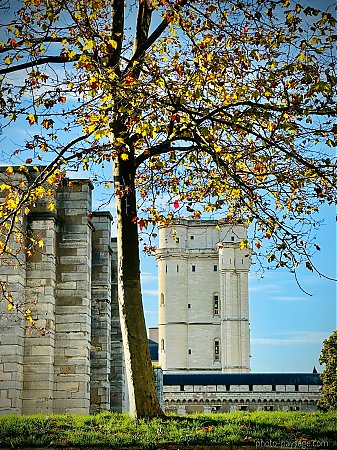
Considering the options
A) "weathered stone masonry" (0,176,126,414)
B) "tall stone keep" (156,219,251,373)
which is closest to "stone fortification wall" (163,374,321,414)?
"tall stone keep" (156,219,251,373)

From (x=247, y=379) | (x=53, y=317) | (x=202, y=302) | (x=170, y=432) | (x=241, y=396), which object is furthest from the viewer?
(x=202, y=302)

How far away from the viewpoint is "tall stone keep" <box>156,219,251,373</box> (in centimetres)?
8738

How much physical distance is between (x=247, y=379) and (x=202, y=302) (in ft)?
86.1

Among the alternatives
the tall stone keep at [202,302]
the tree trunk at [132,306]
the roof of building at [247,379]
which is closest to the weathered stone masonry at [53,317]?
the tree trunk at [132,306]

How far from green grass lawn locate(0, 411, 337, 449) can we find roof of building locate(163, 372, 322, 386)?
51086 mm

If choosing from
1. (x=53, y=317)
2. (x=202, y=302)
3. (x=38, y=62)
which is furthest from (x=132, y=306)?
(x=202, y=302)

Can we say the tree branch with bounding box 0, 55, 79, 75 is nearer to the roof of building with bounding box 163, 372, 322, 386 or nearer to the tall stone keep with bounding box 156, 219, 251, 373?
the roof of building with bounding box 163, 372, 322, 386

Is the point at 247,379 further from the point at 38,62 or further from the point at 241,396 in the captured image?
the point at 38,62

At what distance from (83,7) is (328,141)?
375 cm

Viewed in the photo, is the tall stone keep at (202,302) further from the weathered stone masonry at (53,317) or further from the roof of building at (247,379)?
the weathered stone masonry at (53,317)

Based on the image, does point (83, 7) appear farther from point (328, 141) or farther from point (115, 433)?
point (115, 433)

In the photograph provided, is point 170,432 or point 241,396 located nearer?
point 170,432

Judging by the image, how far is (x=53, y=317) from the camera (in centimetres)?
1662

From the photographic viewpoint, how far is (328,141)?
35.5 ft
